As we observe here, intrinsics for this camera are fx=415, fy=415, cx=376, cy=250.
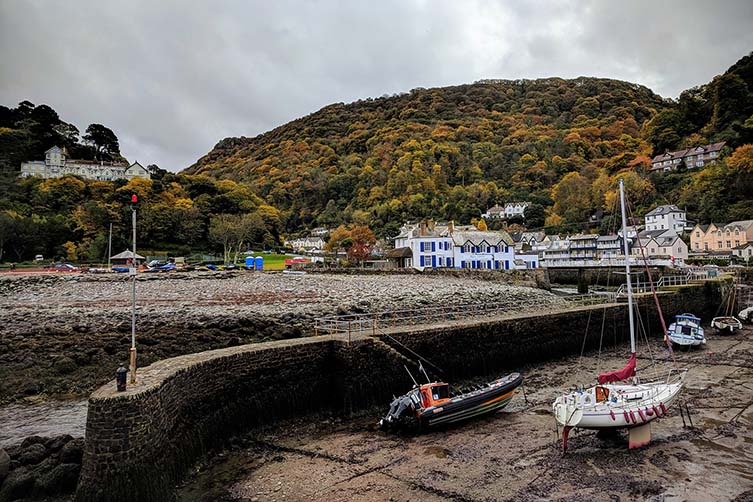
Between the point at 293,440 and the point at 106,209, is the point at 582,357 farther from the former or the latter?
the point at 106,209

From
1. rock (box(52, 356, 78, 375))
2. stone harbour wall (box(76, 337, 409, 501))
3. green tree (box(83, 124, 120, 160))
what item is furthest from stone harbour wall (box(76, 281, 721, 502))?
green tree (box(83, 124, 120, 160))

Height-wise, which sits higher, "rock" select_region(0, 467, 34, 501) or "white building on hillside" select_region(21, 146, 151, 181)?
"white building on hillside" select_region(21, 146, 151, 181)

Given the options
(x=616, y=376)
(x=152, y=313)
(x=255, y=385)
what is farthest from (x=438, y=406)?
(x=152, y=313)

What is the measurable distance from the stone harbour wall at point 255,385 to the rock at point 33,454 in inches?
82.5

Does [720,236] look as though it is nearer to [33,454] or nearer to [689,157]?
[689,157]

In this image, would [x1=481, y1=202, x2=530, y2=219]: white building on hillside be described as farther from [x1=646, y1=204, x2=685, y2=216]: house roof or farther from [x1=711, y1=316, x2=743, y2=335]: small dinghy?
[x1=711, y1=316, x2=743, y2=335]: small dinghy

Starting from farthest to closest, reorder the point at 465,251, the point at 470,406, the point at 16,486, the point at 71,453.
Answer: the point at 465,251
the point at 470,406
the point at 71,453
the point at 16,486

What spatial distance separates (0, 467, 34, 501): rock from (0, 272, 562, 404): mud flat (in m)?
5.77

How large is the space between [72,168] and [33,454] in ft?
387

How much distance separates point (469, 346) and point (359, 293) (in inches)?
637

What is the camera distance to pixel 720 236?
216ft

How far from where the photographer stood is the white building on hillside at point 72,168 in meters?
A: 96.4

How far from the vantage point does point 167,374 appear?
8.78 m

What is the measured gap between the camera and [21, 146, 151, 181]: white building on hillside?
96.4 m
